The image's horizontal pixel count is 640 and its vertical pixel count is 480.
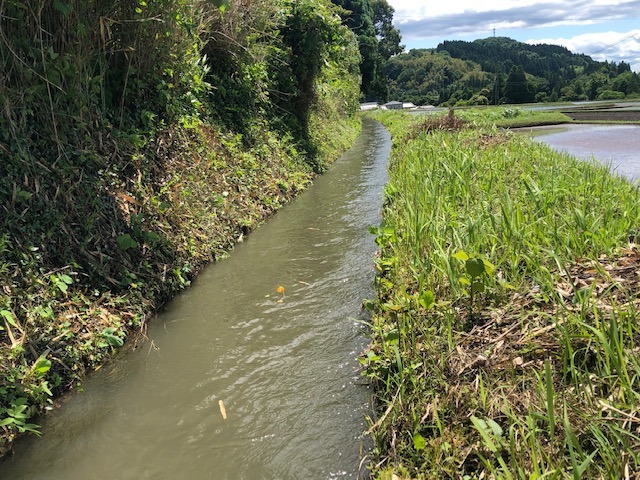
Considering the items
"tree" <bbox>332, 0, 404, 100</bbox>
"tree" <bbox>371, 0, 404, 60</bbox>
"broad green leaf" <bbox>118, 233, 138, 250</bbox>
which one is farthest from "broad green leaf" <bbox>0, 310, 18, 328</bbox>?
"tree" <bbox>371, 0, 404, 60</bbox>

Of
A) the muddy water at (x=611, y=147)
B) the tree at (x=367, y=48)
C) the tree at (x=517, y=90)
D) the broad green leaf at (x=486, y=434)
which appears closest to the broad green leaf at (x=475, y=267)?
the broad green leaf at (x=486, y=434)

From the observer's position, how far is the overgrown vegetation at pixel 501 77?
227 feet

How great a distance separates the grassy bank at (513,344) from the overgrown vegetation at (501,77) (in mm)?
65338

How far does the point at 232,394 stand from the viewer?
3203 mm

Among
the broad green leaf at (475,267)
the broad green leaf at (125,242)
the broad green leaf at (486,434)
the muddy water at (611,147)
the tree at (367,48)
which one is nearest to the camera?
the broad green leaf at (486,434)

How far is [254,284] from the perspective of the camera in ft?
16.3

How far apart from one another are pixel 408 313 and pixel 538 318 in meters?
0.90

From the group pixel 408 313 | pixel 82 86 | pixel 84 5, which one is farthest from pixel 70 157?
pixel 408 313

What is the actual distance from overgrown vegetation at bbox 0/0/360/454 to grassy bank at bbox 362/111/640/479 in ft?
6.96

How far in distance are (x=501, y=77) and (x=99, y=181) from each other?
95.3 meters

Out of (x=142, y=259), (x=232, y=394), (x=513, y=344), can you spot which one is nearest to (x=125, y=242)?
(x=142, y=259)

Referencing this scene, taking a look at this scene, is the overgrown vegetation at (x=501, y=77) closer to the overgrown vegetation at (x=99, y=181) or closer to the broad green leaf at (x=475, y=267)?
the overgrown vegetation at (x=99, y=181)

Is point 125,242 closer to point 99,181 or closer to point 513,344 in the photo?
point 99,181

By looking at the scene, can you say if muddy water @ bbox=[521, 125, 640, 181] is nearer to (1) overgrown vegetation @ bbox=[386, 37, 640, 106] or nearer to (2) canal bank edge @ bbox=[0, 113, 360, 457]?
(2) canal bank edge @ bbox=[0, 113, 360, 457]
